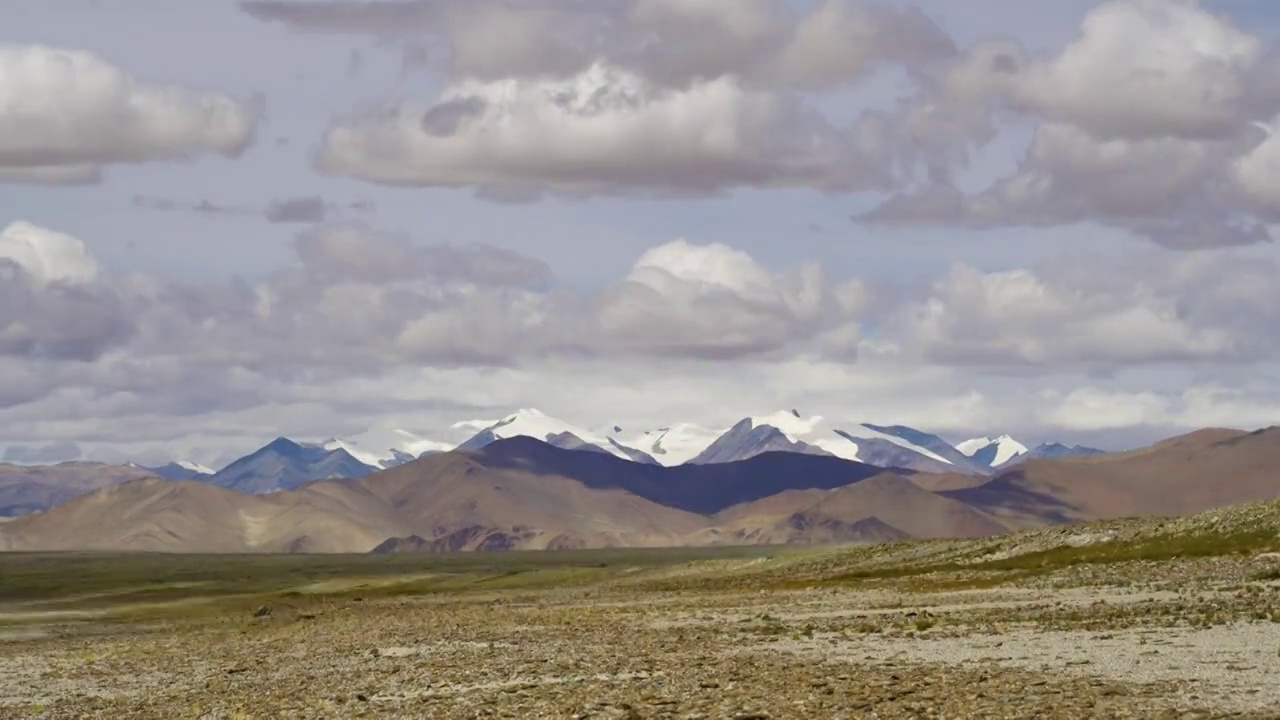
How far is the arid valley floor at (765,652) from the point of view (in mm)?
33781

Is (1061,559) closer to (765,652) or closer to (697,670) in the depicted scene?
(765,652)

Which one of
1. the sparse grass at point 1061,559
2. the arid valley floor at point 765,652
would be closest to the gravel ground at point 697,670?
the arid valley floor at point 765,652

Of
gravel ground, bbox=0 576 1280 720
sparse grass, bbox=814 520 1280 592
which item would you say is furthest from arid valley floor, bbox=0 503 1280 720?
sparse grass, bbox=814 520 1280 592

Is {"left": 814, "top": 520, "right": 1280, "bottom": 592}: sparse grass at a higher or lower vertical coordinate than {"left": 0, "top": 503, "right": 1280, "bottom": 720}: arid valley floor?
higher

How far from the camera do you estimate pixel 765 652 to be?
46.4 m

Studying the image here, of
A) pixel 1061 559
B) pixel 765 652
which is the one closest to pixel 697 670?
pixel 765 652

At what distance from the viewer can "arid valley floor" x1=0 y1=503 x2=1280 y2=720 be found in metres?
33.8

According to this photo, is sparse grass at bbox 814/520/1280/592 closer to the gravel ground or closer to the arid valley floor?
the arid valley floor

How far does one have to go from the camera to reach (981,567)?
10675 centimetres

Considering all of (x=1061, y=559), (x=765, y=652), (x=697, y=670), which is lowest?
(x=697, y=670)

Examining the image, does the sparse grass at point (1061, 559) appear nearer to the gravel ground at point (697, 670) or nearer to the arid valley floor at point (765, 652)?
the arid valley floor at point (765, 652)

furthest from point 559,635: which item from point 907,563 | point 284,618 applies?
point 907,563

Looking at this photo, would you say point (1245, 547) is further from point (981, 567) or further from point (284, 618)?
point (284, 618)

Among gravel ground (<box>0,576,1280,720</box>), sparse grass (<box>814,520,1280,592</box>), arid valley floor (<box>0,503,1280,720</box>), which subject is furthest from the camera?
sparse grass (<box>814,520,1280,592</box>)
